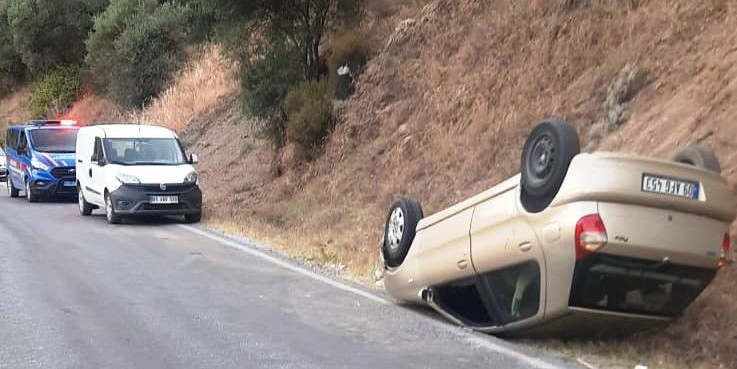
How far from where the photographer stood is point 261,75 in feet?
66.8

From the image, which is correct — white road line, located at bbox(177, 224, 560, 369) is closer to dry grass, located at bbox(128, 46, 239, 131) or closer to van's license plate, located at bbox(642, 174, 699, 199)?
van's license plate, located at bbox(642, 174, 699, 199)

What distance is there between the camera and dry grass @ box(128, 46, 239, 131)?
31.9 metres

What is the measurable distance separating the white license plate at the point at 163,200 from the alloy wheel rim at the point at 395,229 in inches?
349

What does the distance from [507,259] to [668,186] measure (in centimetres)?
143

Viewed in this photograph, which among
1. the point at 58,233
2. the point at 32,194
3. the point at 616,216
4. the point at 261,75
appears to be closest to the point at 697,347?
the point at 616,216

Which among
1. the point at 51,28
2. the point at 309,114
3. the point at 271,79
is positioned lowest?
the point at 309,114

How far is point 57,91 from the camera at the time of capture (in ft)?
153

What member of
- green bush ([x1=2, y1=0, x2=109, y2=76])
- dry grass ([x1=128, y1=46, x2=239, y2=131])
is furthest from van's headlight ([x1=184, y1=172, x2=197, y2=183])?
green bush ([x1=2, y1=0, x2=109, y2=76])

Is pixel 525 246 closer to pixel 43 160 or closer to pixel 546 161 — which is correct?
pixel 546 161

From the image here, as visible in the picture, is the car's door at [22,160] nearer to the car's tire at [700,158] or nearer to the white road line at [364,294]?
the white road line at [364,294]

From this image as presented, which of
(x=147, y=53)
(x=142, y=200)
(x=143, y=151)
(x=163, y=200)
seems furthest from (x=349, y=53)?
(x=147, y=53)

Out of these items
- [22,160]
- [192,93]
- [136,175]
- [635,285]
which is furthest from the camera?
[192,93]

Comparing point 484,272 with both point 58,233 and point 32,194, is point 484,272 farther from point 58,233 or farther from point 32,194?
point 32,194

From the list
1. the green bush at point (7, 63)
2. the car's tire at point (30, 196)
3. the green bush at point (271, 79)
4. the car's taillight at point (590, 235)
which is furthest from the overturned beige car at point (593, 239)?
the green bush at point (7, 63)
